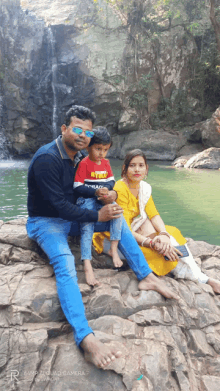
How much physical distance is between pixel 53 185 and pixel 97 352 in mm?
1276

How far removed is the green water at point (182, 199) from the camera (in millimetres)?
5992

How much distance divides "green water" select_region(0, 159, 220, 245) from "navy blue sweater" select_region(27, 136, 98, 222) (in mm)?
3512

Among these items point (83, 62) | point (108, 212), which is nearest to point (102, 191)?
point (108, 212)

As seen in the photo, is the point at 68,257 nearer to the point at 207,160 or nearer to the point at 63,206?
the point at 63,206

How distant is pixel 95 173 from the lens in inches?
106

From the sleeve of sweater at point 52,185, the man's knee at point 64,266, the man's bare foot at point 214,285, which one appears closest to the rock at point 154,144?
the man's bare foot at point 214,285

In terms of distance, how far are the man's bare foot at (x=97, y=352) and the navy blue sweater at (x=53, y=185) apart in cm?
96

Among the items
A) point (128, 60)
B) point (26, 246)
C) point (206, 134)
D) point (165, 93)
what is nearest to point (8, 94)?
point (128, 60)

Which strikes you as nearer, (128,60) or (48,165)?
(48,165)

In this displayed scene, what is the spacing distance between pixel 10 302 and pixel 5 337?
260 millimetres

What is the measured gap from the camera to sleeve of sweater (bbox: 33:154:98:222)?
7.61ft

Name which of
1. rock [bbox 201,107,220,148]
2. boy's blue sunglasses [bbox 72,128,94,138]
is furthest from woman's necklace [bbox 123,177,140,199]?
rock [bbox 201,107,220,148]

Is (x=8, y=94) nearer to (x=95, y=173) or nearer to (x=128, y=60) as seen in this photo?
(x=128, y=60)

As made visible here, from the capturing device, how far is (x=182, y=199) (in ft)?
27.0
